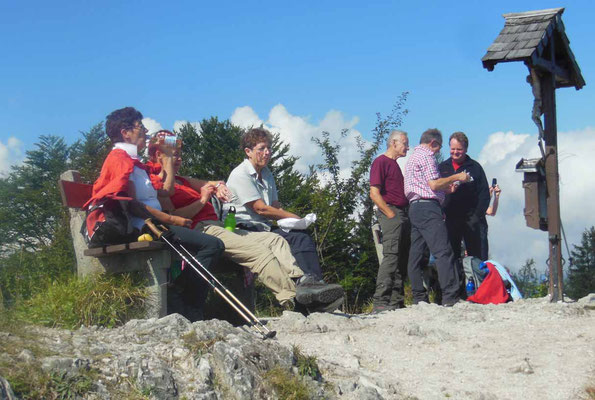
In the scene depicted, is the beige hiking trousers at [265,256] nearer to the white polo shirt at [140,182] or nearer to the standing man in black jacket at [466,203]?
the white polo shirt at [140,182]

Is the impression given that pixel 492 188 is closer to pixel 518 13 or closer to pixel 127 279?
pixel 518 13

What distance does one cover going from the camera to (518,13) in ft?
26.5

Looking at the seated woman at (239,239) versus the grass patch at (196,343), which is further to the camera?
the seated woman at (239,239)

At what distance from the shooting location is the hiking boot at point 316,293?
18.9 feet

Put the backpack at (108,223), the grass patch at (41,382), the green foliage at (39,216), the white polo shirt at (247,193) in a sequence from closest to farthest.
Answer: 1. the grass patch at (41,382)
2. the backpack at (108,223)
3. the white polo shirt at (247,193)
4. the green foliage at (39,216)

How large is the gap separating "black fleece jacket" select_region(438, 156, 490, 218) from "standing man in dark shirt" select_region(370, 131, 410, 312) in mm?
1002

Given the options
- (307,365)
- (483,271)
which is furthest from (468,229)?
(307,365)

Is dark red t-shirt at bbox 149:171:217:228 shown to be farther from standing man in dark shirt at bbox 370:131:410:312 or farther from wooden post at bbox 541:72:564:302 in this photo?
wooden post at bbox 541:72:564:302

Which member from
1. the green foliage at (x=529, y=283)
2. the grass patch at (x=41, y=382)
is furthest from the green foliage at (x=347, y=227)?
the grass patch at (x=41, y=382)

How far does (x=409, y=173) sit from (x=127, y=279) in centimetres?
334

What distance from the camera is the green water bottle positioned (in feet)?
21.2

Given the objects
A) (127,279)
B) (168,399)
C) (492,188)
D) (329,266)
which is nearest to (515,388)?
(168,399)

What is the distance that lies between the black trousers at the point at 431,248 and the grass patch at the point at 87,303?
10.2ft

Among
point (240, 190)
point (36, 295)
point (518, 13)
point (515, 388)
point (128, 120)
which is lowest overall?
point (515, 388)
